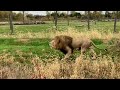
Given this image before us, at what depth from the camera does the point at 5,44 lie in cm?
1146

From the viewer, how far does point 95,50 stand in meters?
9.59

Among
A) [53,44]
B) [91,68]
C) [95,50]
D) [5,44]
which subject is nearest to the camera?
[91,68]

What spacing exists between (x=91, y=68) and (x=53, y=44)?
217 cm
